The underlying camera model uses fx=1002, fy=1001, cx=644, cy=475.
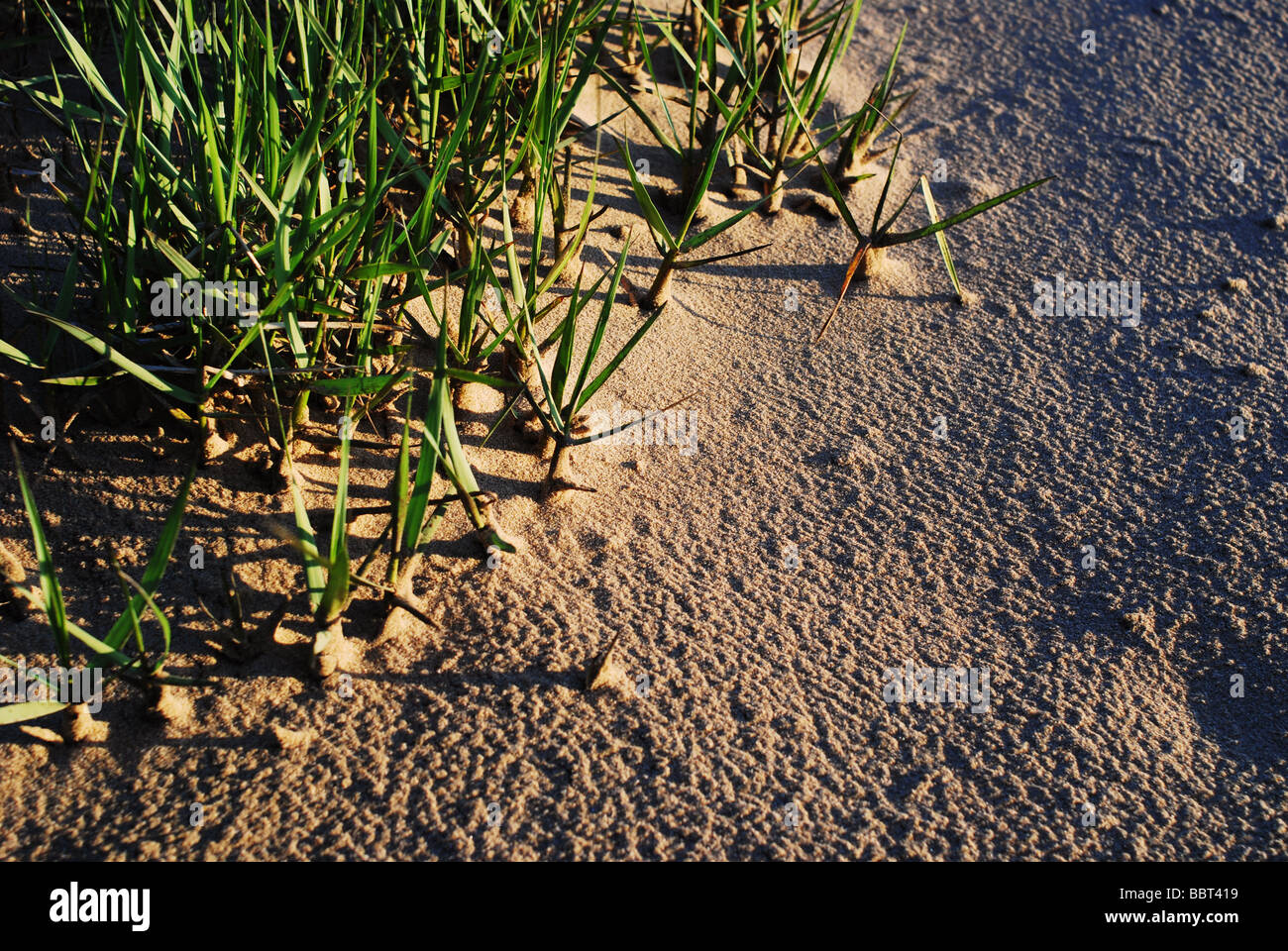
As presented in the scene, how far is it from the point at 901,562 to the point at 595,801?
0.54m

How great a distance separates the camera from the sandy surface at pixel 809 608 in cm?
107

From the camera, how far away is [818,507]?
4.61 ft

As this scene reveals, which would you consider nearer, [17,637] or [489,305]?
[17,637]

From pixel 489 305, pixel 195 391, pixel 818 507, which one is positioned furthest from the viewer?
pixel 489 305

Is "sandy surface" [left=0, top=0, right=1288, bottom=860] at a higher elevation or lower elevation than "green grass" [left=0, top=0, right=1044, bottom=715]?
lower

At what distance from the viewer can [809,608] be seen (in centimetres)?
128

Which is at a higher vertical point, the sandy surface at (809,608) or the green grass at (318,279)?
the green grass at (318,279)

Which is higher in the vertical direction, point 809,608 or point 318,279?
point 318,279

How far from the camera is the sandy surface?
1.07 metres
